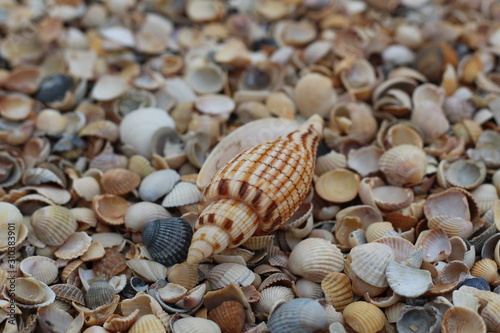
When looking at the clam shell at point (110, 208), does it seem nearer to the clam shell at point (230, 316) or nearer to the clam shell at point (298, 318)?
the clam shell at point (230, 316)

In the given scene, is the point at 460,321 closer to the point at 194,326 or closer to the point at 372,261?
the point at 372,261

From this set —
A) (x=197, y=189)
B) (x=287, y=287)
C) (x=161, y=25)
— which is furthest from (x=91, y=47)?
(x=287, y=287)

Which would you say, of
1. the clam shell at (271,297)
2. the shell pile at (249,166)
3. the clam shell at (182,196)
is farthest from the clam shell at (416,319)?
the clam shell at (182,196)

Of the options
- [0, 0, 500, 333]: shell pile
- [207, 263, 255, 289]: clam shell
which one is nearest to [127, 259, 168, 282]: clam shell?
[0, 0, 500, 333]: shell pile

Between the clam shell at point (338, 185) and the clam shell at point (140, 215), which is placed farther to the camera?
the clam shell at point (338, 185)

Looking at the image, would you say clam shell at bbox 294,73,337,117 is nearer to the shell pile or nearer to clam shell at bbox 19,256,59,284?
the shell pile

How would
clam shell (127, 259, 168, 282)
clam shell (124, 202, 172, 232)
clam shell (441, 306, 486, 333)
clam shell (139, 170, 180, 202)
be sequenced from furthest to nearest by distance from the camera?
clam shell (139, 170, 180, 202)
clam shell (124, 202, 172, 232)
clam shell (127, 259, 168, 282)
clam shell (441, 306, 486, 333)
